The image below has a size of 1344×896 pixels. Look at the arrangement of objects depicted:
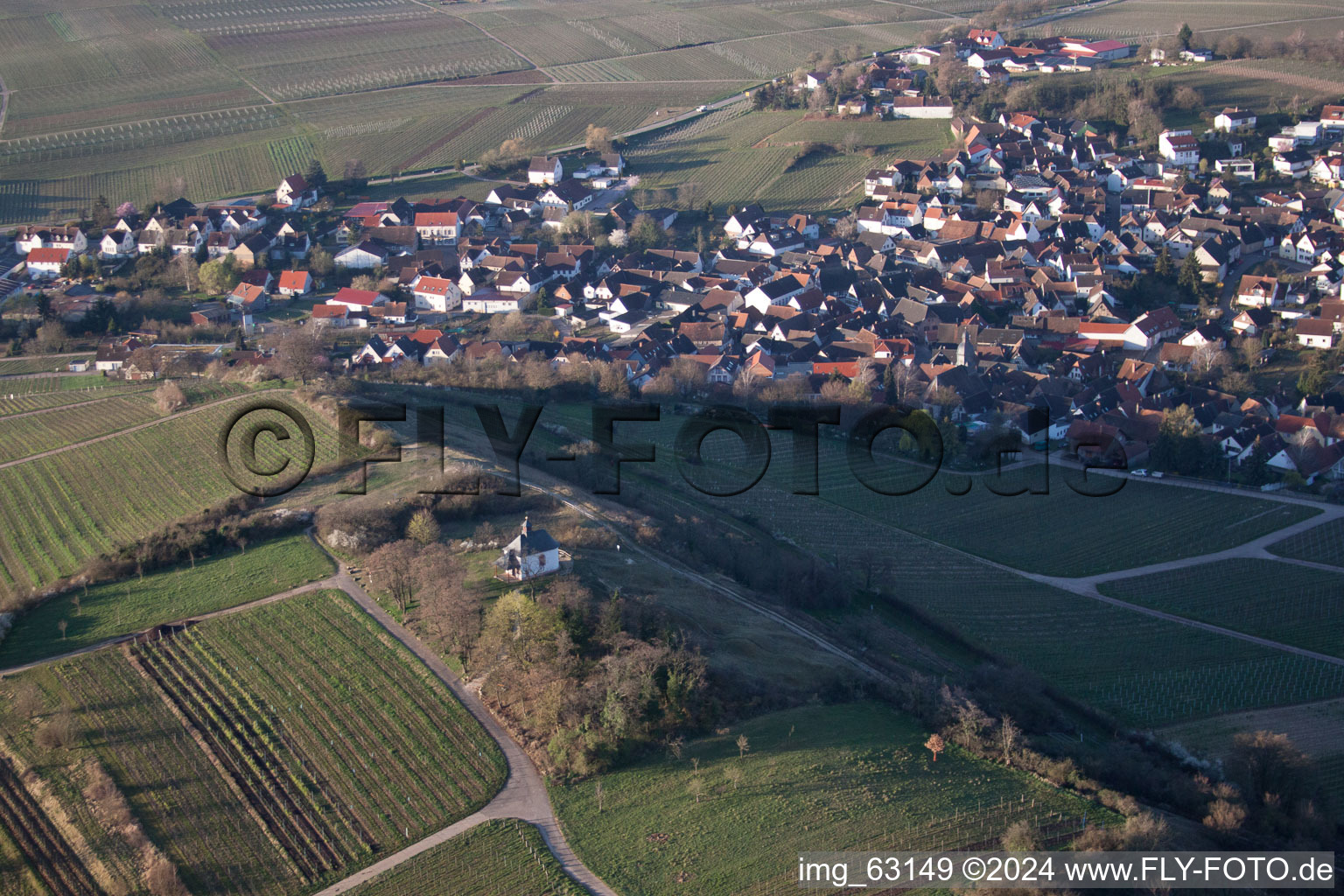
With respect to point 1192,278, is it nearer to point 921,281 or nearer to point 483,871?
point 921,281

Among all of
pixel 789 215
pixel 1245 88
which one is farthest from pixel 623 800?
pixel 1245 88

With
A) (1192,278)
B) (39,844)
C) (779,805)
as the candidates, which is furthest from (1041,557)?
(1192,278)

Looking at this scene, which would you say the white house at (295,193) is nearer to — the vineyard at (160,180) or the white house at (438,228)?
the vineyard at (160,180)

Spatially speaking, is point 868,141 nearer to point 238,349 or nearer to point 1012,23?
point 1012,23

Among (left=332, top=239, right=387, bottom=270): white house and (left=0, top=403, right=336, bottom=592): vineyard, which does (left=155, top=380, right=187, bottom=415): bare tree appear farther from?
(left=332, top=239, right=387, bottom=270): white house

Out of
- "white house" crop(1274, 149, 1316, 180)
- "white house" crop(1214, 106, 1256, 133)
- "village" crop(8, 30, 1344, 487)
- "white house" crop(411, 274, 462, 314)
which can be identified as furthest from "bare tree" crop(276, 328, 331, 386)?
"white house" crop(1214, 106, 1256, 133)
